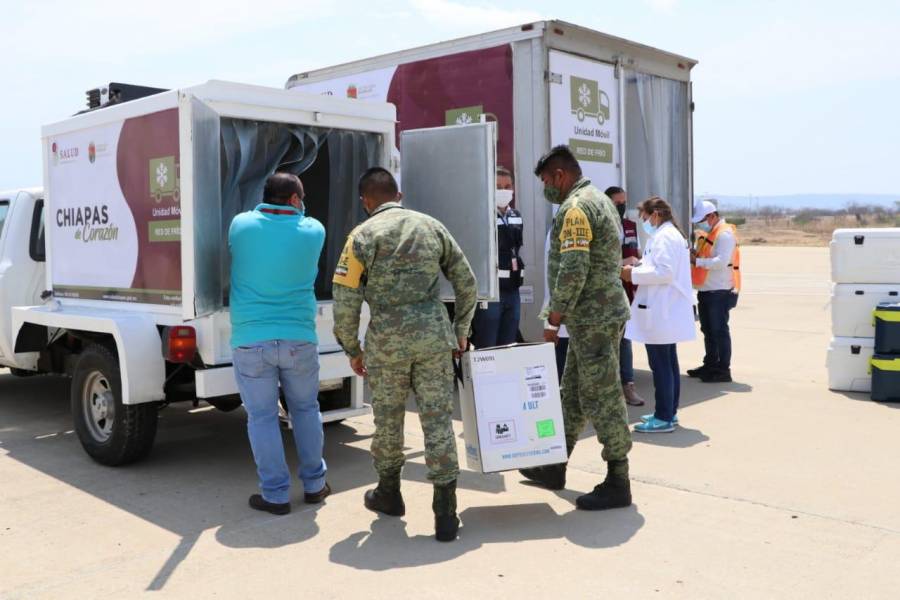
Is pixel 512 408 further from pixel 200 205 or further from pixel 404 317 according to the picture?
pixel 200 205

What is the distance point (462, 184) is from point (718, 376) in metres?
3.71

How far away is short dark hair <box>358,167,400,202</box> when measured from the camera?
4.68m

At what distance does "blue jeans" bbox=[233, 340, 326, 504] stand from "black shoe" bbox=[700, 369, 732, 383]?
4.65m

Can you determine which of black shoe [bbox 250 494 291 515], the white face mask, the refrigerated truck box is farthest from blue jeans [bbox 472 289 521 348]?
black shoe [bbox 250 494 291 515]

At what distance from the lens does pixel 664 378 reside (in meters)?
6.41

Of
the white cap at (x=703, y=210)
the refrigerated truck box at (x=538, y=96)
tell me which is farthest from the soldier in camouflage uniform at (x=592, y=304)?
the white cap at (x=703, y=210)

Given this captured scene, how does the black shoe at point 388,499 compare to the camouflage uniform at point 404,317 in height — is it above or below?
below

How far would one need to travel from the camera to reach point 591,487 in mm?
5246

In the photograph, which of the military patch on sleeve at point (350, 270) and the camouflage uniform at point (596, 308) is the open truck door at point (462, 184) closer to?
the camouflage uniform at point (596, 308)

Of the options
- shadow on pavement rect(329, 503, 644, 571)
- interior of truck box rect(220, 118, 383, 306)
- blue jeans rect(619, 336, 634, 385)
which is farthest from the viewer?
blue jeans rect(619, 336, 634, 385)

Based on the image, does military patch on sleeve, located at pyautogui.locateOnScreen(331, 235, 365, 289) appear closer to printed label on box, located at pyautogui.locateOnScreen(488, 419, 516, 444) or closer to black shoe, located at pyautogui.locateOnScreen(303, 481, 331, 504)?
printed label on box, located at pyautogui.locateOnScreen(488, 419, 516, 444)

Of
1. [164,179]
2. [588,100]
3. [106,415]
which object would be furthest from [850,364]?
[106,415]

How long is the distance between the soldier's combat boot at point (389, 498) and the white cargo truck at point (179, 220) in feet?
3.39

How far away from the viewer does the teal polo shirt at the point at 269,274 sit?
4766mm
